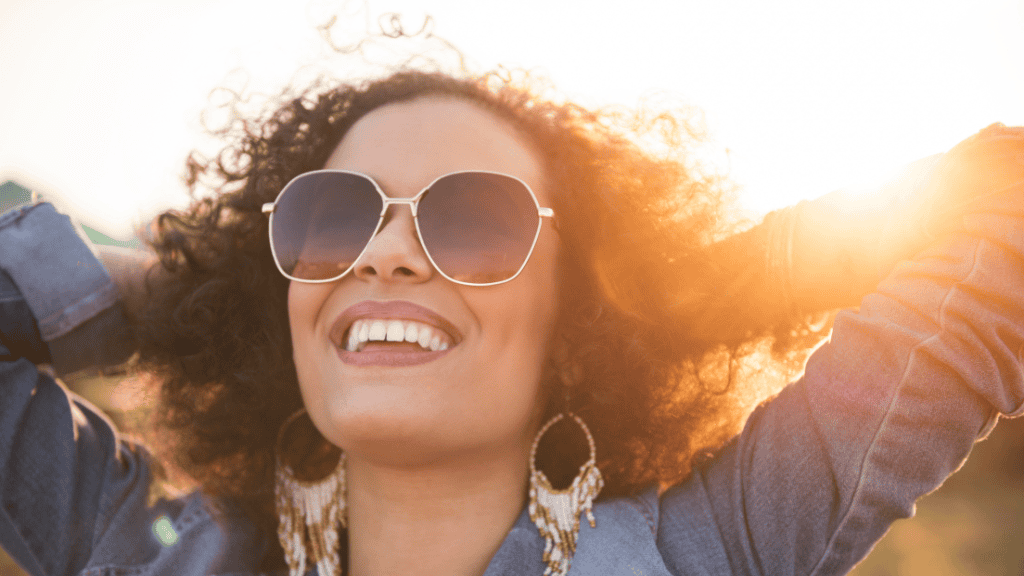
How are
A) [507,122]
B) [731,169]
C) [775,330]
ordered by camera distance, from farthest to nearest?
[731,169]
[507,122]
[775,330]

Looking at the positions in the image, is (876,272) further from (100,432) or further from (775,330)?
(100,432)

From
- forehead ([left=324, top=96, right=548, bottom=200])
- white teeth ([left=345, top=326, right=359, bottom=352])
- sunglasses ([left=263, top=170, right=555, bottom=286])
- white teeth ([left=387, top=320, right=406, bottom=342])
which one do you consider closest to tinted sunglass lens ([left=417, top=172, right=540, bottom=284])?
sunglasses ([left=263, top=170, right=555, bottom=286])

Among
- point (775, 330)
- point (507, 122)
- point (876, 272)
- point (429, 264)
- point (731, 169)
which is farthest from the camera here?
point (731, 169)

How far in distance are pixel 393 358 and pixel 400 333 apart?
0.08m

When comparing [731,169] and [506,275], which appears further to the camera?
[731,169]

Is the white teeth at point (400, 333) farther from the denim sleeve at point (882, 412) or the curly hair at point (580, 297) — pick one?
the denim sleeve at point (882, 412)

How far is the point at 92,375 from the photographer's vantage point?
2.39m

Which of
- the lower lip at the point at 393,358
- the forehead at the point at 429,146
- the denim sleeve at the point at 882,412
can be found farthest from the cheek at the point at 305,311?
the denim sleeve at the point at 882,412

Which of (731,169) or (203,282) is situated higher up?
(731,169)

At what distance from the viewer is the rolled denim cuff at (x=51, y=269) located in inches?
86.3

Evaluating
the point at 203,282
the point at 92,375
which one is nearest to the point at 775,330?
the point at 203,282

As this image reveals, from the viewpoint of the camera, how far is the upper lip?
1844 millimetres

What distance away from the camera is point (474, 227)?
1882mm

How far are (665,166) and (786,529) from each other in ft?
4.56
